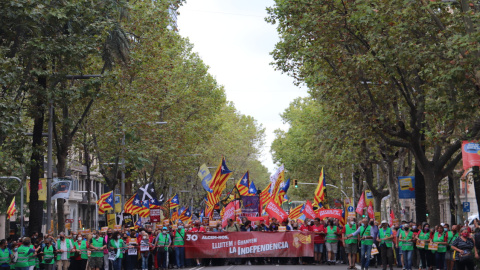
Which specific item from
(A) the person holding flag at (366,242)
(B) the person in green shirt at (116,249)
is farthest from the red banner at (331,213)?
(B) the person in green shirt at (116,249)

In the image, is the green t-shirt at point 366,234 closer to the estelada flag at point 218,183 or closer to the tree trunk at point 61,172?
the estelada flag at point 218,183

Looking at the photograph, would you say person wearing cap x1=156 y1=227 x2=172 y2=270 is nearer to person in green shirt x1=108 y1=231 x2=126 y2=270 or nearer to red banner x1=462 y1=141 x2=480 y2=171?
person in green shirt x1=108 y1=231 x2=126 y2=270

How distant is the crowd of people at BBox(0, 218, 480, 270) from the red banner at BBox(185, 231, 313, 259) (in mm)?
469

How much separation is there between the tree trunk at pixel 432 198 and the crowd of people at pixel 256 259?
50.4 inches

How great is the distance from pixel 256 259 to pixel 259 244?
88 cm

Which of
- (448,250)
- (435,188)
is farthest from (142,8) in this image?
(448,250)

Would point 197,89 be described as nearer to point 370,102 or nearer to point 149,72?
point 149,72

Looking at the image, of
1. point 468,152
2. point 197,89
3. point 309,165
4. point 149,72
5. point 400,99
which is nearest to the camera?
point 468,152

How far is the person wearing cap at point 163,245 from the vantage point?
2883 centimetres

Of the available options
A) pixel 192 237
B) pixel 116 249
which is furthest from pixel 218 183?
pixel 116 249

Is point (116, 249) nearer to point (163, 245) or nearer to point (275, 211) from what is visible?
point (163, 245)

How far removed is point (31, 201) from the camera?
2436 centimetres

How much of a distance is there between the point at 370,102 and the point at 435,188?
4134mm

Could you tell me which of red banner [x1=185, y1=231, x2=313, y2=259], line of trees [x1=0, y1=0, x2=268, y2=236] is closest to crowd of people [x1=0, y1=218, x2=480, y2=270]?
red banner [x1=185, y1=231, x2=313, y2=259]
